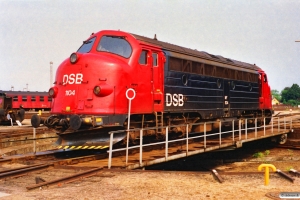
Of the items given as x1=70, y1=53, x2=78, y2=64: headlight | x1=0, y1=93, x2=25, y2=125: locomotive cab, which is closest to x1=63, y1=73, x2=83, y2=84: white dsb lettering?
x1=70, y1=53, x2=78, y2=64: headlight

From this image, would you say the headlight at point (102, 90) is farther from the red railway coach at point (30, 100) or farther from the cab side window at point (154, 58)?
the red railway coach at point (30, 100)

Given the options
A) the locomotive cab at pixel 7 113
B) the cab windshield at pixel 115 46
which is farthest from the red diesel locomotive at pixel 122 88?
the locomotive cab at pixel 7 113

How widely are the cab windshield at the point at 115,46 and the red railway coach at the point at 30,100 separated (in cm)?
3892

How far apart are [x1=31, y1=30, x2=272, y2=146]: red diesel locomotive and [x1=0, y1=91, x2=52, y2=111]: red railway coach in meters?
38.2

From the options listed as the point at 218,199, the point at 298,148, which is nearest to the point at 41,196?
the point at 218,199

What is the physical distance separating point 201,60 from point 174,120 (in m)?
3.50

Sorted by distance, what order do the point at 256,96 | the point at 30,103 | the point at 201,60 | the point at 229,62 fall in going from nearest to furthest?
the point at 201,60 → the point at 229,62 → the point at 256,96 → the point at 30,103

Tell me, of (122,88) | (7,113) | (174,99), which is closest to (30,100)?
(7,113)

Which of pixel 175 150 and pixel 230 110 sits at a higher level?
pixel 230 110

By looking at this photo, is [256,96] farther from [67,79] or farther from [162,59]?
[67,79]

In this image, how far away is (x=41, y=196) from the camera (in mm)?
6363

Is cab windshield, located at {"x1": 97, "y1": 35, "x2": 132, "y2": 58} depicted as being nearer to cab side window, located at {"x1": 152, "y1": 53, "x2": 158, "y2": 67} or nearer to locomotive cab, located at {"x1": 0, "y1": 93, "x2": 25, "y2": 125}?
cab side window, located at {"x1": 152, "y1": 53, "x2": 158, "y2": 67}

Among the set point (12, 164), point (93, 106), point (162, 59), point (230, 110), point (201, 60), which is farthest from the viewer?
point (230, 110)

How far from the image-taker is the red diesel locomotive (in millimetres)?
10836
